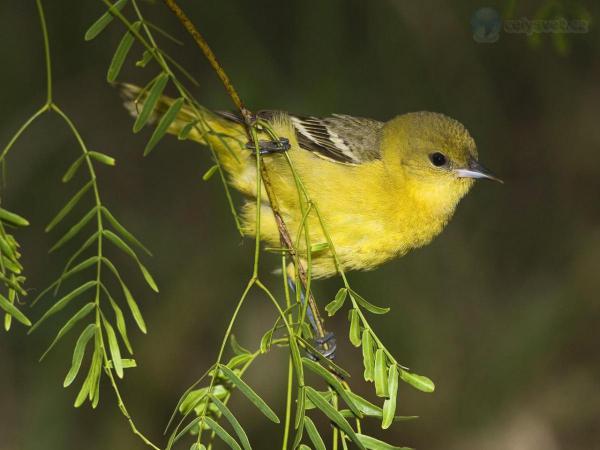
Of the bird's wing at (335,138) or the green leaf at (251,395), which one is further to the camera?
the bird's wing at (335,138)

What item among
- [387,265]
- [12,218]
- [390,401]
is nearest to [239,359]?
[390,401]

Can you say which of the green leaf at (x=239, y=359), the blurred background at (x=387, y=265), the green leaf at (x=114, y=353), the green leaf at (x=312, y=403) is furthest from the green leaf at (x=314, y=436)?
the blurred background at (x=387, y=265)

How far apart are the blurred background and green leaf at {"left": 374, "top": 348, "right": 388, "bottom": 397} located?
8.29 feet

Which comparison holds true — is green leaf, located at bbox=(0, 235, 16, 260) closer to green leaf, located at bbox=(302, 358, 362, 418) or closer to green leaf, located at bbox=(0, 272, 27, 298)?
green leaf, located at bbox=(0, 272, 27, 298)

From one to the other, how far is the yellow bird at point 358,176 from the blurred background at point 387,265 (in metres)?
0.86

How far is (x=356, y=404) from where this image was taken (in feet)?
5.89

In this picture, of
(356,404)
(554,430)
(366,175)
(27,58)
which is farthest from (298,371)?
(554,430)

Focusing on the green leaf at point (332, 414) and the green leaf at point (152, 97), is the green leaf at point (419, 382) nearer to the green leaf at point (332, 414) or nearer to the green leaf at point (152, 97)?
the green leaf at point (332, 414)

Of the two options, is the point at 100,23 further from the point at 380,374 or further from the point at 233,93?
the point at 380,374

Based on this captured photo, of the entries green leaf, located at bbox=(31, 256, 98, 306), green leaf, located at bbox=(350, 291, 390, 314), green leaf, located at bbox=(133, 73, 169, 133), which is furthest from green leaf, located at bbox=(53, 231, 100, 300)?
green leaf, located at bbox=(350, 291, 390, 314)

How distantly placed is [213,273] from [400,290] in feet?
3.61

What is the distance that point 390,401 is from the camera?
1.78 meters

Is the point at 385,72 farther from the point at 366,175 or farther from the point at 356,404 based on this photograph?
the point at 356,404

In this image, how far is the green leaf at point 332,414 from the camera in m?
1.64
